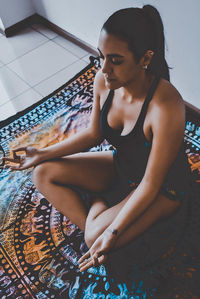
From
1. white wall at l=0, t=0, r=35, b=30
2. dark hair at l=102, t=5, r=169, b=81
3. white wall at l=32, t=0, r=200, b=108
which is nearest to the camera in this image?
dark hair at l=102, t=5, r=169, b=81

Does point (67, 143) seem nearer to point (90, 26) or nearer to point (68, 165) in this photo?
point (68, 165)

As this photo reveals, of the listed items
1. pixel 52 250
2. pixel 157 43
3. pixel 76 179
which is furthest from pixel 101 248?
pixel 157 43

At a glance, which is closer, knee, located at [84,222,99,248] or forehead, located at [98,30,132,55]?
forehead, located at [98,30,132,55]

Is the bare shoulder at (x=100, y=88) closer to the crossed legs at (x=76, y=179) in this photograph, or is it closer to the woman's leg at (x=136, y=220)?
the crossed legs at (x=76, y=179)

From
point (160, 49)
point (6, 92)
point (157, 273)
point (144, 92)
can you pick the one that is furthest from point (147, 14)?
point (6, 92)

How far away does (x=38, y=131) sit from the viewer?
187 centimetres

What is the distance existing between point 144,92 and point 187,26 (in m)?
0.66

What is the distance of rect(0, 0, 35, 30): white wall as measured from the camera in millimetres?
2459

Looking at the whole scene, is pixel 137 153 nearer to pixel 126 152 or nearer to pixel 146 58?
pixel 126 152

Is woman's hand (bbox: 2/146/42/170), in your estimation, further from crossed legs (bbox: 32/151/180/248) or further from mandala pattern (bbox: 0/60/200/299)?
mandala pattern (bbox: 0/60/200/299)

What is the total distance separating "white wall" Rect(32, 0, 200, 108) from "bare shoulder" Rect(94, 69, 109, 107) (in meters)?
0.61

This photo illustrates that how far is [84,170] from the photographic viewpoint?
4.07 ft

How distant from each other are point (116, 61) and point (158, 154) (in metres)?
0.32

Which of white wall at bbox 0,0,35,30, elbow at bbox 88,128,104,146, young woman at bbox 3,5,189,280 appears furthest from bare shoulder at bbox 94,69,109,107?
white wall at bbox 0,0,35,30
